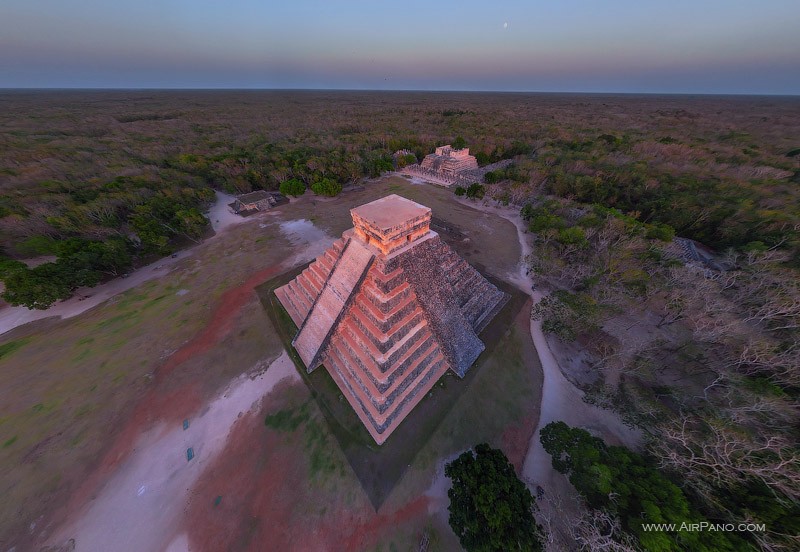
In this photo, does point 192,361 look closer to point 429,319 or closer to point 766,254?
point 429,319

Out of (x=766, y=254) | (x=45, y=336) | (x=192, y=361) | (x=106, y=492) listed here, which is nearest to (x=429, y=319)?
(x=192, y=361)

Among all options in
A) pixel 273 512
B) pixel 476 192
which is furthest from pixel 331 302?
pixel 476 192

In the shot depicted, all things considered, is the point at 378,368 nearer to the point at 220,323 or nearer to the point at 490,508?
the point at 490,508

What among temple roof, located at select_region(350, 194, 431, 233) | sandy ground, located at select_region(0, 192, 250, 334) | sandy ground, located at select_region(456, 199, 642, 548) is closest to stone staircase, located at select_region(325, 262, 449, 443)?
temple roof, located at select_region(350, 194, 431, 233)

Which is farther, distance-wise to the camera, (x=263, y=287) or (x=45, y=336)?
(x=263, y=287)

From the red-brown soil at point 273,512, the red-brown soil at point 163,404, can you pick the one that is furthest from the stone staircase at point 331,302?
the red-brown soil at point 163,404

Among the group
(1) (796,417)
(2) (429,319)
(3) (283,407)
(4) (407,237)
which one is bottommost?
(3) (283,407)
